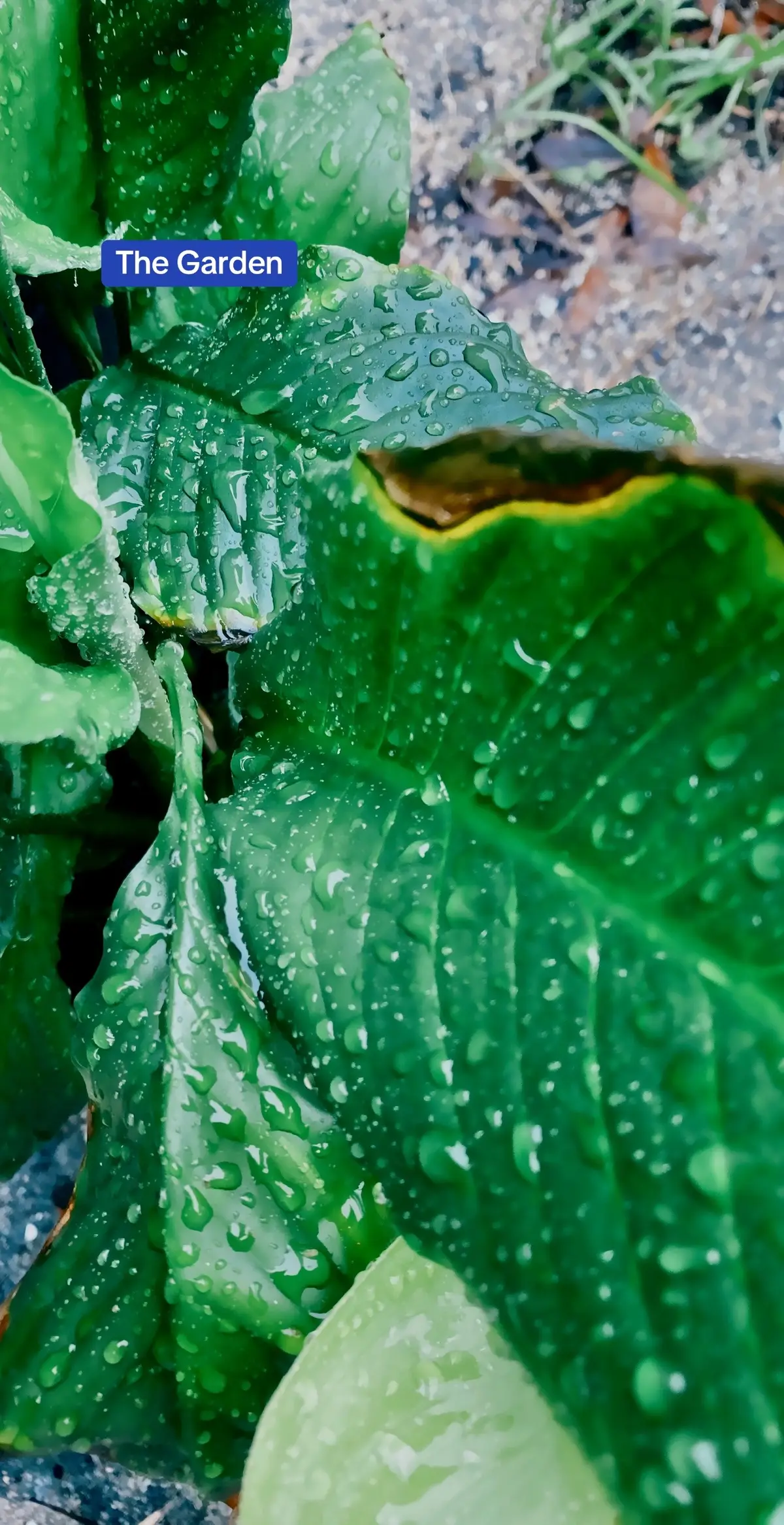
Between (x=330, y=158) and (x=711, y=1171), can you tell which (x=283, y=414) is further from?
(x=711, y=1171)

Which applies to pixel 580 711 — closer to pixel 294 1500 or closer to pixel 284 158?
pixel 294 1500

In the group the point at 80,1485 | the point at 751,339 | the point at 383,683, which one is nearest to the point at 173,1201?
the point at 383,683

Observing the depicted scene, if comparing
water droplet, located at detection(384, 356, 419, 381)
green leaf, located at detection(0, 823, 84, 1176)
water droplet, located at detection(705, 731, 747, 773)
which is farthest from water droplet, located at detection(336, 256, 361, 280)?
water droplet, located at detection(705, 731, 747, 773)

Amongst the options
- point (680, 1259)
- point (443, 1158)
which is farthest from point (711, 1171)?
point (443, 1158)

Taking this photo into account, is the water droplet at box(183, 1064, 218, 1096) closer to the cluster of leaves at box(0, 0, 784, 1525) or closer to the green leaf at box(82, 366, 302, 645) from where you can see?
the cluster of leaves at box(0, 0, 784, 1525)

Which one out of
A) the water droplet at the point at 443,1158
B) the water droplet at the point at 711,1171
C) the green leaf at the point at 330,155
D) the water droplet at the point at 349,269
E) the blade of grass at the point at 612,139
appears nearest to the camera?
the water droplet at the point at 711,1171

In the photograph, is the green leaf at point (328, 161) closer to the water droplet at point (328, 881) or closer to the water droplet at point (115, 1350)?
the water droplet at point (328, 881)

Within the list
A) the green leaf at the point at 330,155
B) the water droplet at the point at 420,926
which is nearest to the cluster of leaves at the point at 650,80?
the green leaf at the point at 330,155
